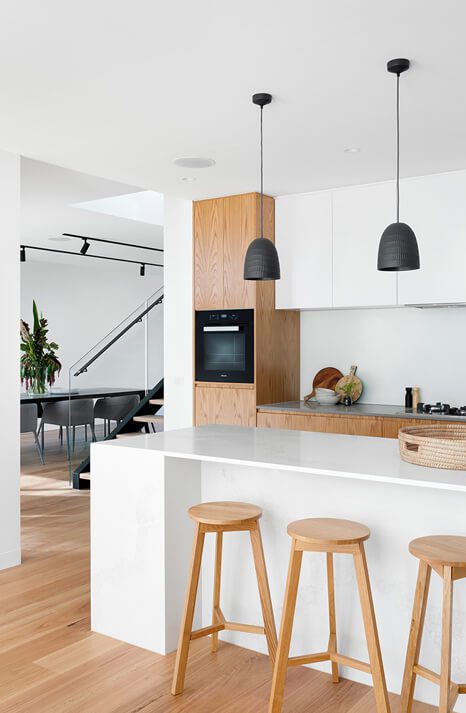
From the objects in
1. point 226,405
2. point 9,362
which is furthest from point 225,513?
point 226,405

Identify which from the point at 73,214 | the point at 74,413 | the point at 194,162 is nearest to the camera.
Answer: the point at 194,162

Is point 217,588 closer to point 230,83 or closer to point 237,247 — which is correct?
point 230,83

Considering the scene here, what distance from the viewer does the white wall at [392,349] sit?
4918mm

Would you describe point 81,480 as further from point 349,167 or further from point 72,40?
point 72,40

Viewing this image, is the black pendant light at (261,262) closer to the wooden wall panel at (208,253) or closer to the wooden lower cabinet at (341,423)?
the wooden lower cabinet at (341,423)

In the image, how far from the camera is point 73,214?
6.44 metres

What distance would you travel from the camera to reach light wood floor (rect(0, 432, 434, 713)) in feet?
8.29

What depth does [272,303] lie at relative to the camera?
5.29 metres

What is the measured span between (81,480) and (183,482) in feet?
11.5

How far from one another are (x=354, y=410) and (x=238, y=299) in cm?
121

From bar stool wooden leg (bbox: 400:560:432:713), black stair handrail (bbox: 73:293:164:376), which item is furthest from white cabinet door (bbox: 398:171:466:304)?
black stair handrail (bbox: 73:293:164:376)

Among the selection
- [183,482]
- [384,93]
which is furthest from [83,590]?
[384,93]

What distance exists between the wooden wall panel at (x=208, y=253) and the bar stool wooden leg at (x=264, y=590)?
9.13ft

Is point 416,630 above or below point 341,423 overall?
below
